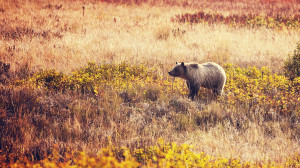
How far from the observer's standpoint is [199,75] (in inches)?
215

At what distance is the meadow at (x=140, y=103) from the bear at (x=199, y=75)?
11.1 inches

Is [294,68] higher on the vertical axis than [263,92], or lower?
higher

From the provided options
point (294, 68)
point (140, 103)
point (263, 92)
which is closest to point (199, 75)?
point (140, 103)

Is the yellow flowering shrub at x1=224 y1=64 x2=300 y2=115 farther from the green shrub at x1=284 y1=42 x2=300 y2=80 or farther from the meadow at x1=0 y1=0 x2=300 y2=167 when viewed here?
the green shrub at x1=284 y1=42 x2=300 y2=80

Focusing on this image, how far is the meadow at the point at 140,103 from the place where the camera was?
3.37m

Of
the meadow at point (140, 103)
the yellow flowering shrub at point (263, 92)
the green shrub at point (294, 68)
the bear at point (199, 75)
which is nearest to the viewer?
the meadow at point (140, 103)

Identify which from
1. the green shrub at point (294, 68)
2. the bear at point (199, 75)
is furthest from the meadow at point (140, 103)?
the bear at point (199, 75)

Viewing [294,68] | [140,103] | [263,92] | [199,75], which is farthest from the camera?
[294,68]

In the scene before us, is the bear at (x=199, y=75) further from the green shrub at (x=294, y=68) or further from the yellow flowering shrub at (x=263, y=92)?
the green shrub at (x=294, y=68)

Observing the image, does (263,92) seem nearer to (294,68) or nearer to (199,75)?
(294,68)

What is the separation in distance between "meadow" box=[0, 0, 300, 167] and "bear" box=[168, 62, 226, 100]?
0.93 ft

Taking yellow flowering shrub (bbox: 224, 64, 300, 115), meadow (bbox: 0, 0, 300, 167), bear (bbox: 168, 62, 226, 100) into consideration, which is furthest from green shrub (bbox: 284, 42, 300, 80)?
bear (bbox: 168, 62, 226, 100)

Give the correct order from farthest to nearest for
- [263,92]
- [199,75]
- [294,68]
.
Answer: [294,68]
[263,92]
[199,75]

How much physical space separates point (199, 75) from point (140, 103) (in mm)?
1522
